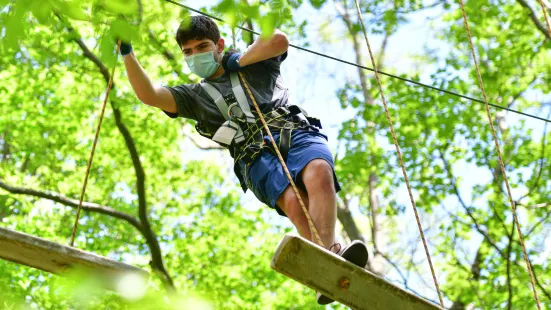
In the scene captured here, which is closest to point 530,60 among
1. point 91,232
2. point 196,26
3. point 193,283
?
point 193,283

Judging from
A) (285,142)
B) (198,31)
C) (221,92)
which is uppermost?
(198,31)

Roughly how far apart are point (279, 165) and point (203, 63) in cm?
71

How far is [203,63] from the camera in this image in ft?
12.5

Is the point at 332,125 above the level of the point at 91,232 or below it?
above

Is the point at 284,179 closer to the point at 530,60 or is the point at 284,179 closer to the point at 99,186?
the point at 530,60

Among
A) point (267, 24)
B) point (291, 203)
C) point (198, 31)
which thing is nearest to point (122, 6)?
point (267, 24)

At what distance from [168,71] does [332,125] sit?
10.2 ft

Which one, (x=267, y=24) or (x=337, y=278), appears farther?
(x=337, y=278)

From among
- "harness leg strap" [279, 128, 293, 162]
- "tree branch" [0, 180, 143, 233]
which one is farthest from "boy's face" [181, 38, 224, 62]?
"tree branch" [0, 180, 143, 233]

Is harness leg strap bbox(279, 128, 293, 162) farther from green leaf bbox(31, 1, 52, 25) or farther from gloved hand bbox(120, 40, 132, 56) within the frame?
green leaf bbox(31, 1, 52, 25)

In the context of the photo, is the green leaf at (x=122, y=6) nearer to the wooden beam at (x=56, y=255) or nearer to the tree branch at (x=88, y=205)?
the wooden beam at (x=56, y=255)

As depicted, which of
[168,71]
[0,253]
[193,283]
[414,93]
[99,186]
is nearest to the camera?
[0,253]

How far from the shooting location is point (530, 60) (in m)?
11.5

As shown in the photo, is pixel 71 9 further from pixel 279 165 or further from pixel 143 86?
pixel 279 165
